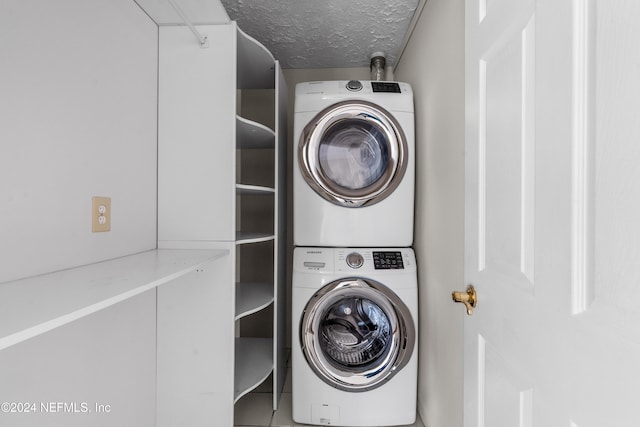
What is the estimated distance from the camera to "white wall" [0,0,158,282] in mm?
956

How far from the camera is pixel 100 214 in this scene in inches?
50.7

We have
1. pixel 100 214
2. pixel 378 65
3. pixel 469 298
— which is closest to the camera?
pixel 469 298

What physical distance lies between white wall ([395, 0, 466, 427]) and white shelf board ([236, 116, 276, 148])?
90 cm

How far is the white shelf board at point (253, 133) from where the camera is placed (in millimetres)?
1792

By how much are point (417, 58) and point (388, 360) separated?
1764 mm

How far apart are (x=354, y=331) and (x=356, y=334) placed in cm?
2

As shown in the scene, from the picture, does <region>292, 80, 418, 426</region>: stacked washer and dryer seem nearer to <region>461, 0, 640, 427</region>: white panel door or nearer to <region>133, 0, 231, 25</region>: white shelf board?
<region>133, 0, 231, 25</region>: white shelf board

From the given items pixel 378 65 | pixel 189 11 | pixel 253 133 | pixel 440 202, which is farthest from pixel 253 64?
pixel 440 202

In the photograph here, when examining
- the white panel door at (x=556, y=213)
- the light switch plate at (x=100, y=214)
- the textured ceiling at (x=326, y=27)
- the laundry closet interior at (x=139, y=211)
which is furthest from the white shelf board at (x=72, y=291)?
the textured ceiling at (x=326, y=27)

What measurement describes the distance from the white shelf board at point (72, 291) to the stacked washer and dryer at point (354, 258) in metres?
0.79

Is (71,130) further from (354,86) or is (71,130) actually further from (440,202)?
(440,202)

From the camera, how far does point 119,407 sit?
4.58ft

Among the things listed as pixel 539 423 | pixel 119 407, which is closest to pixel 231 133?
pixel 119 407

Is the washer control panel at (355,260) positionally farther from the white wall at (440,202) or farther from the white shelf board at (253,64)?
the white shelf board at (253,64)
